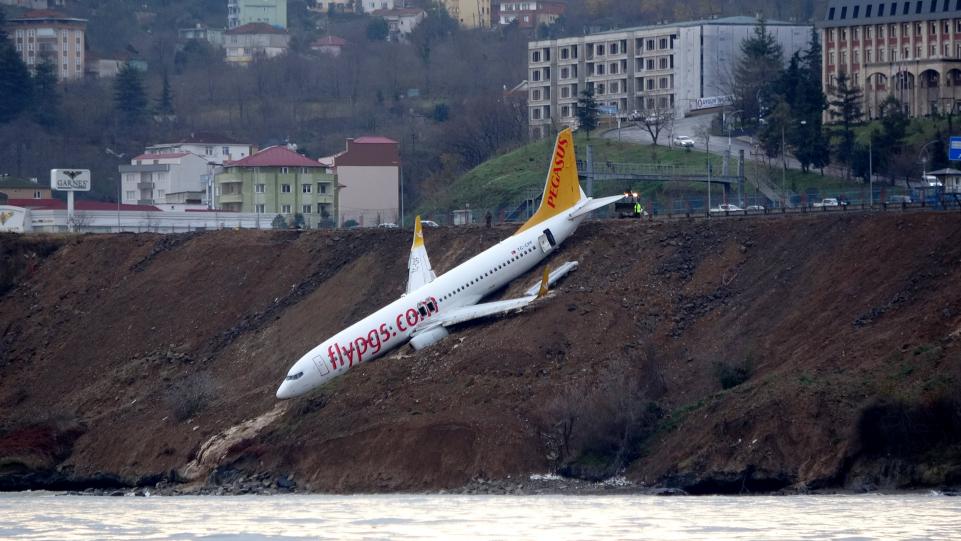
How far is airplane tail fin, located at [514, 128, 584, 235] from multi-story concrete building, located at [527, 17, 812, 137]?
A: 8442cm

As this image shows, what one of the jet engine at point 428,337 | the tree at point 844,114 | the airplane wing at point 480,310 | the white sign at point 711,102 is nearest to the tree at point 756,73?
the white sign at point 711,102

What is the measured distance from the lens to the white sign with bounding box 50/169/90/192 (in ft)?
430

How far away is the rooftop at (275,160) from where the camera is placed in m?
161

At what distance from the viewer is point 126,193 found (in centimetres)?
18750

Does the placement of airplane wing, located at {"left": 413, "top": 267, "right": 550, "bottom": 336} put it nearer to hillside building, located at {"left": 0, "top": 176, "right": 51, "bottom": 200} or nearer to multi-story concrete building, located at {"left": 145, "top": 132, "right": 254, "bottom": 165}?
hillside building, located at {"left": 0, "top": 176, "right": 51, "bottom": 200}

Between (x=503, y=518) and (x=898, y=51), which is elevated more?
(x=898, y=51)

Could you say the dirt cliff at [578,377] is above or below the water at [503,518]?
above

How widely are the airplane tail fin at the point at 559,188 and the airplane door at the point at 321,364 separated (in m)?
12.7

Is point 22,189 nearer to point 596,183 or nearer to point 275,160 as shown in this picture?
point 275,160

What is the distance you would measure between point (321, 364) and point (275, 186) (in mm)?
81458

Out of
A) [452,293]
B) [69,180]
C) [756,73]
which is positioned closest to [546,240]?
[452,293]

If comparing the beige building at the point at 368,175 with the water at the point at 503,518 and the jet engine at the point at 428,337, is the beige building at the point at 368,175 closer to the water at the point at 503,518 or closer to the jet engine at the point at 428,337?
the jet engine at the point at 428,337

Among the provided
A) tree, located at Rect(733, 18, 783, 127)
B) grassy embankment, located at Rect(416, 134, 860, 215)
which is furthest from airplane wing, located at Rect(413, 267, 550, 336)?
tree, located at Rect(733, 18, 783, 127)

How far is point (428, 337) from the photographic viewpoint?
83.1 m
